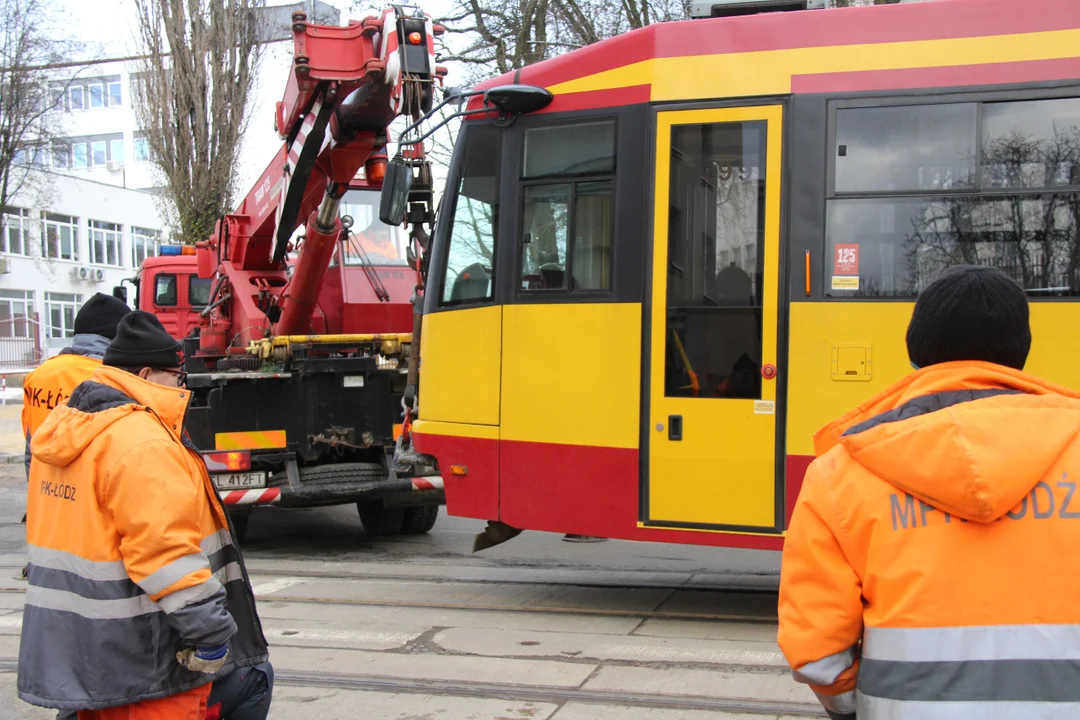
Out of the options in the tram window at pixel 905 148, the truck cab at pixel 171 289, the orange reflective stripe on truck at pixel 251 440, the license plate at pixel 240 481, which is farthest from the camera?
the truck cab at pixel 171 289

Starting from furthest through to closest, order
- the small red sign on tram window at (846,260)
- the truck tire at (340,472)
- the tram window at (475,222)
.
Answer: the truck tire at (340,472) → the tram window at (475,222) → the small red sign on tram window at (846,260)

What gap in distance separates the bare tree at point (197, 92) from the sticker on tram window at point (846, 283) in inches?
820

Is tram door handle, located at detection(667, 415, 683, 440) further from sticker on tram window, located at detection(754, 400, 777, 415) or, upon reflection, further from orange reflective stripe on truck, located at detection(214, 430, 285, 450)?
orange reflective stripe on truck, located at detection(214, 430, 285, 450)

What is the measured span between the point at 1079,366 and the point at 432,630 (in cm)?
362

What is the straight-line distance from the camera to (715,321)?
5.53 meters

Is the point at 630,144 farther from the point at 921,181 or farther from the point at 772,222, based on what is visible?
the point at 921,181

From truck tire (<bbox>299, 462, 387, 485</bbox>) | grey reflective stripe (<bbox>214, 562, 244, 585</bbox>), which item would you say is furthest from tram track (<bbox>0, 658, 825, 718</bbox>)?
truck tire (<bbox>299, 462, 387, 485</bbox>)

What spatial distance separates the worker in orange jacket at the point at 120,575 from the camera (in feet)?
8.89

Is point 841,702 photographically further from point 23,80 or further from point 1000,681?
point 23,80

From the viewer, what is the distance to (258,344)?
29.0ft

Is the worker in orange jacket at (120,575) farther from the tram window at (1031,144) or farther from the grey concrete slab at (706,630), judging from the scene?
the tram window at (1031,144)

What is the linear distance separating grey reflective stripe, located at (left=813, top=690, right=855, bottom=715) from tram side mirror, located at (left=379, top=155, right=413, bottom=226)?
444 centimetres

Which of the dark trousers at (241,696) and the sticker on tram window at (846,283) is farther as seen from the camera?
the sticker on tram window at (846,283)

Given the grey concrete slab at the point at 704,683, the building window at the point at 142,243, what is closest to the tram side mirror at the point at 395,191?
the grey concrete slab at the point at 704,683
